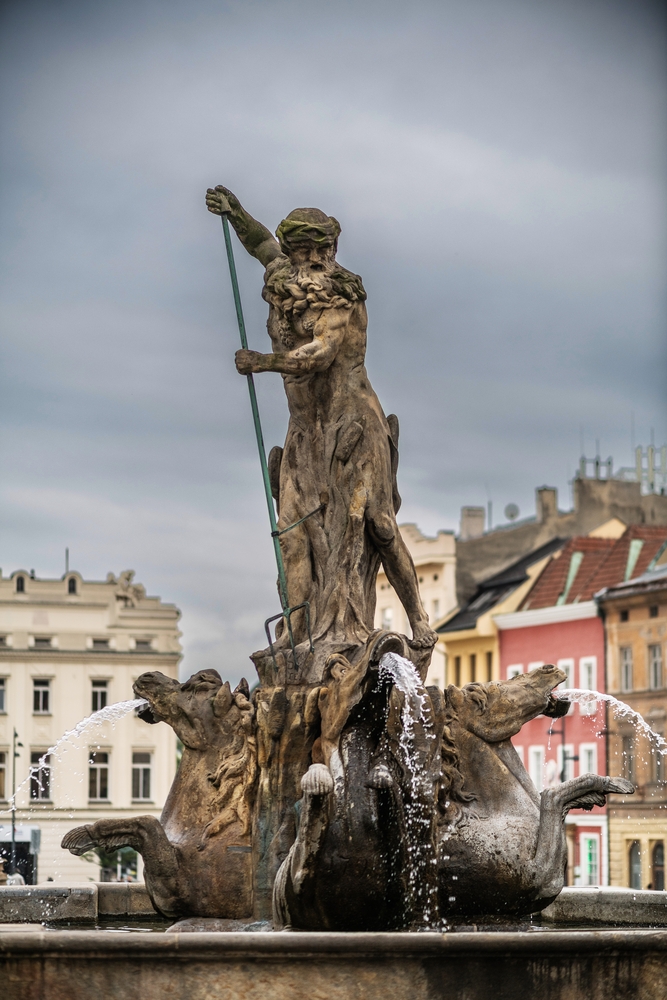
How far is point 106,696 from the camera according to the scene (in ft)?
217

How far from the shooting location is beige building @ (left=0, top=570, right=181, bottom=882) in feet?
204

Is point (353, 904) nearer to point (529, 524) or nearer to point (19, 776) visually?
point (19, 776)

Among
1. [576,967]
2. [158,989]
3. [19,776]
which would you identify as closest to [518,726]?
[576,967]

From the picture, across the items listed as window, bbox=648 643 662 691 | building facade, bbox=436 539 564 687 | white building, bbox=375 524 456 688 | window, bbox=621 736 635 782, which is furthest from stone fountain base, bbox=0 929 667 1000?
white building, bbox=375 524 456 688

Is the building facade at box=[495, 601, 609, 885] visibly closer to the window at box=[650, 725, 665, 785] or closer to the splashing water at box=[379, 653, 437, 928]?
the window at box=[650, 725, 665, 785]

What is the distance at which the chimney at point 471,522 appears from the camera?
7275 centimetres

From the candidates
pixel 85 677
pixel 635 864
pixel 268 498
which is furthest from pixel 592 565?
pixel 268 498

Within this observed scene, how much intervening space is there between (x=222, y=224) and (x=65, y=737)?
3192 millimetres

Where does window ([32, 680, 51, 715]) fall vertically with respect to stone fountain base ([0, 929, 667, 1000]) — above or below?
above

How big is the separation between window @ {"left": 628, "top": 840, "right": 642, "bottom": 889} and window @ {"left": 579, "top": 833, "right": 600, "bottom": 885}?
3.04ft

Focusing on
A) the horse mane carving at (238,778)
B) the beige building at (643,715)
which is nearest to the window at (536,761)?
the beige building at (643,715)

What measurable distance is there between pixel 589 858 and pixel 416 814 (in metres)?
44.5

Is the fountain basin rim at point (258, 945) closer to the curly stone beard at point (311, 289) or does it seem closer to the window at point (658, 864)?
the curly stone beard at point (311, 289)

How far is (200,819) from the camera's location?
10695 millimetres
